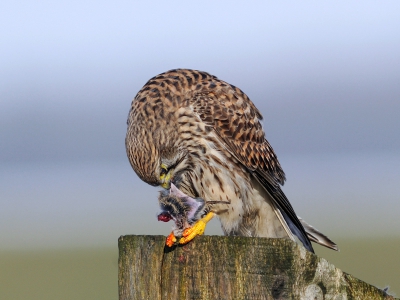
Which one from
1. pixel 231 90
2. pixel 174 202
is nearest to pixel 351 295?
pixel 174 202

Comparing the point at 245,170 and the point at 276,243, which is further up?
the point at 245,170

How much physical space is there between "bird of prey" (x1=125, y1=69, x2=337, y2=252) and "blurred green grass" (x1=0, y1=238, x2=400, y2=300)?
11.8ft

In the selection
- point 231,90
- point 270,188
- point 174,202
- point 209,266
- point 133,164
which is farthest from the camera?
point 231,90

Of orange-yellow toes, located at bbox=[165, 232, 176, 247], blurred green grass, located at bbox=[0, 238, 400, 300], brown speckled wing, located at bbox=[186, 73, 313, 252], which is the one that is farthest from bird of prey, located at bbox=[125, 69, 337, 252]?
blurred green grass, located at bbox=[0, 238, 400, 300]

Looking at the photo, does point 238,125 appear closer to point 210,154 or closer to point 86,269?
point 210,154

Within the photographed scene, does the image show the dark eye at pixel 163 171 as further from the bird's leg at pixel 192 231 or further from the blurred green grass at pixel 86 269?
the blurred green grass at pixel 86 269

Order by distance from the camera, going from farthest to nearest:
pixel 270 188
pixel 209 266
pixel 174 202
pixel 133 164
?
pixel 270 188, pixel 133 164, pixel 174 202, pixel 209 266

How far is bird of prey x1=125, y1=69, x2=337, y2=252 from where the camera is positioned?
502 cm

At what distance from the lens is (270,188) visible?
533 centimetres

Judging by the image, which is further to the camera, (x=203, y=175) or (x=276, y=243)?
(x=203, y=175)

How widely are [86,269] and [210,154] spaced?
9244mm

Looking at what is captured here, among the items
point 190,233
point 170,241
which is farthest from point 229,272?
point 190,233

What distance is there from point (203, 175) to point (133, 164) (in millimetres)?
543

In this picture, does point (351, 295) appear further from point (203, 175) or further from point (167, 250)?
point (203, 175)
